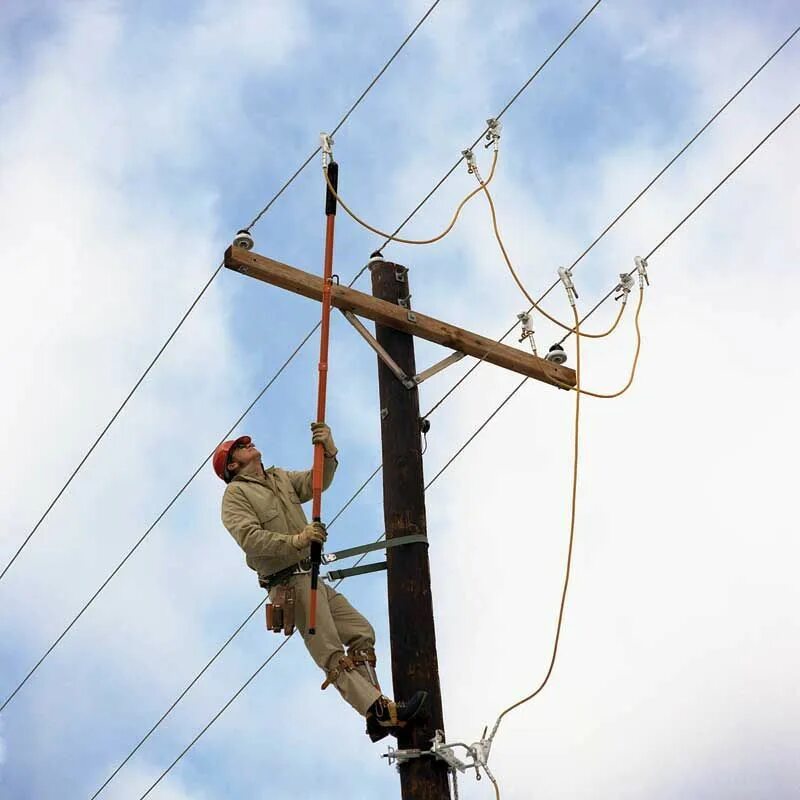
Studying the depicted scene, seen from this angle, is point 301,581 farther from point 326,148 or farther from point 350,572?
point 326,148

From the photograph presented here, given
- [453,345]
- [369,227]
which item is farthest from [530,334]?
[369,227]

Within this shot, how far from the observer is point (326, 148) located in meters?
7.51

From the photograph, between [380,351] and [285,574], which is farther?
[380,351]

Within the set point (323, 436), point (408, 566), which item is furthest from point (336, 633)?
point (323, 436)

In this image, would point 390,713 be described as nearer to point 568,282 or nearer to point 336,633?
point 336,633

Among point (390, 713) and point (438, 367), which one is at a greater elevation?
point (438, 367)

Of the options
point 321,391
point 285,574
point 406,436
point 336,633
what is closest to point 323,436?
point 321,391

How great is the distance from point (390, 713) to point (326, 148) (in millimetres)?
3481

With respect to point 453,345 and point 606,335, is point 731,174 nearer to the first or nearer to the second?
point 606,335

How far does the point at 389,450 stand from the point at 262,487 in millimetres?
741

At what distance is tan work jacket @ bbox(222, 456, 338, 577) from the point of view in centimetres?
638

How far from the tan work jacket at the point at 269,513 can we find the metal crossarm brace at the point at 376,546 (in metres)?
0.13

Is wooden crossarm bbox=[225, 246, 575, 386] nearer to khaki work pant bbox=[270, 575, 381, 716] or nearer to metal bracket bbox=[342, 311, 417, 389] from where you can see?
metal bracket bbox=[342, 311, 417, 389]

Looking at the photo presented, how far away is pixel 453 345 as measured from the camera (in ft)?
24.1
